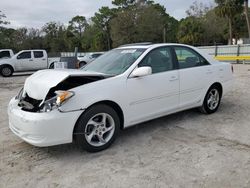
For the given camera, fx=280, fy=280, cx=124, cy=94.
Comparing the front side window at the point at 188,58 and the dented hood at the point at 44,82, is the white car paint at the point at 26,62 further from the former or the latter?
the front side window at the point at 188,58

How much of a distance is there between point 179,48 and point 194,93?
2.93ft

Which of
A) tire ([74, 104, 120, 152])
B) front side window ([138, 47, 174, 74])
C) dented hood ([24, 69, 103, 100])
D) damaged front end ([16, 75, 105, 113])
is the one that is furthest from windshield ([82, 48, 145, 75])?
tire ([74, 104, 120, 152])

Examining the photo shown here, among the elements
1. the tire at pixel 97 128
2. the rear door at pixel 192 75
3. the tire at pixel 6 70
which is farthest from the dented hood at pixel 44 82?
the tire at pixel 6 70

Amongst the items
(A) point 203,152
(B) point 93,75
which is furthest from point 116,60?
(A) point 203,152

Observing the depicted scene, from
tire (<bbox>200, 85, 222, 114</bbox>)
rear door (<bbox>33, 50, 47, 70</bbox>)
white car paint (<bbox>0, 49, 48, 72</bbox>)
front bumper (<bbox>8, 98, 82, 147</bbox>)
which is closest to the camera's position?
front bumper (<bbox>8, 98, 82, 147</bbox>)

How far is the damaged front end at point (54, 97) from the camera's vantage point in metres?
3.60

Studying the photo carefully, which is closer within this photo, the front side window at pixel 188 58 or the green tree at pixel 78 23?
the front side window at pixel 188 58

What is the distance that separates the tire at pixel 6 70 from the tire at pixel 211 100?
14.9 m

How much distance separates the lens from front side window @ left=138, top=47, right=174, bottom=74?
4633 millimetres

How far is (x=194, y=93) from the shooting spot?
5.28 meters

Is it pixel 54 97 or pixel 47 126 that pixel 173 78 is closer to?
pixel 54 97

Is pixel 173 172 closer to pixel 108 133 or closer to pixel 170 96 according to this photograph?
A: pixel 108 133

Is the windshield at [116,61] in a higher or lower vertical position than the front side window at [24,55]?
lower

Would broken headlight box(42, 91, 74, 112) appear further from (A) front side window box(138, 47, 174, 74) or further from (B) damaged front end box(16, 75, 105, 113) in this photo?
(A) front side window box(138, 47, 174, 74)
